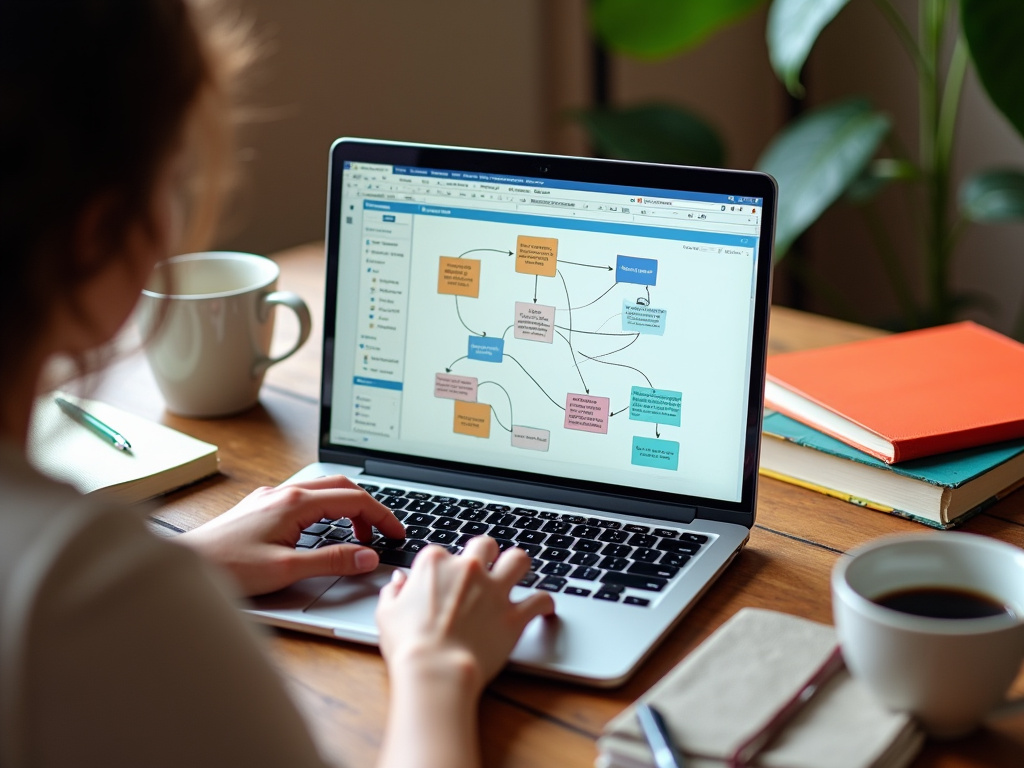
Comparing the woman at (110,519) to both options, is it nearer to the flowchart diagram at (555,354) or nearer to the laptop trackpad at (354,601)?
the laptop trackpad at (354,601)

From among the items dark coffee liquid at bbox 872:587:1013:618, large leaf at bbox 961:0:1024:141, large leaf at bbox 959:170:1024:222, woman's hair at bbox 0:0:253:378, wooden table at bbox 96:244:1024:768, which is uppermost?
large leaf at bbox 961:0:1024:141

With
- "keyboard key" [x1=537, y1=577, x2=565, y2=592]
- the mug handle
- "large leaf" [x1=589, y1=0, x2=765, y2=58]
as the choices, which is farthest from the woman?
"large leaf" [x1=589, y1=0, x2=765, y2=58]

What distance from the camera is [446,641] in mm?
665

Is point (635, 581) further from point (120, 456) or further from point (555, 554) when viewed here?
point (120, 456)

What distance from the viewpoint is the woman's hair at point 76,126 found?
49 cm

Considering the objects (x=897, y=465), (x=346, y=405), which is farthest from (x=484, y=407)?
(x=897, y=465)

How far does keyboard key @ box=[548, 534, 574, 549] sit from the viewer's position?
82 centimetres

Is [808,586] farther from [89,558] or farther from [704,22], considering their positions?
[704,22]

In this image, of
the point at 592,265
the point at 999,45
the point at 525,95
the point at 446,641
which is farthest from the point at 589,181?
the point at 525,95

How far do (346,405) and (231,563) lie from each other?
0.22 metres

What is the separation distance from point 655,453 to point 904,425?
22 centimetres

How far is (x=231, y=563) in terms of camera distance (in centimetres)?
77

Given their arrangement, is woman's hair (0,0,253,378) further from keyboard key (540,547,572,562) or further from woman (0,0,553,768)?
keyboard key (540,547,572,562)

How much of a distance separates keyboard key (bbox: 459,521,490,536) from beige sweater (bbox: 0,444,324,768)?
0.33m
